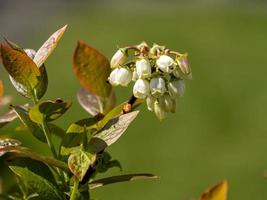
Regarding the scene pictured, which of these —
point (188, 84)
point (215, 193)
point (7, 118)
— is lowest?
point (215, 193)

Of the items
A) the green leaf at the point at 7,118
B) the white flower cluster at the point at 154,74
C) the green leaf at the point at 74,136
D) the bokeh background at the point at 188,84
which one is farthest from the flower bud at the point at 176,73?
the bokeh background at the point at 188,84

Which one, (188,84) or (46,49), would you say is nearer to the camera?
(46,49)

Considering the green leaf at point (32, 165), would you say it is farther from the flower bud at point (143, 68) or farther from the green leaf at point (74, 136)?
the flower bud at point (143, 68)

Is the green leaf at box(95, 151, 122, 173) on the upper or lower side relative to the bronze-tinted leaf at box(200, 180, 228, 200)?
upper

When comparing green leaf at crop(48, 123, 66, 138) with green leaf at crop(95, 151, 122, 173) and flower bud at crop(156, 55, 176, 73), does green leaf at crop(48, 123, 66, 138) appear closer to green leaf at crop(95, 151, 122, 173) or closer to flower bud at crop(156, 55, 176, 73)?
green leaf at crop(95, 151, 122, 173)

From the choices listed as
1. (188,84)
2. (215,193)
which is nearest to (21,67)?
(215,193)

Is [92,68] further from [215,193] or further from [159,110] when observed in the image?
[215,193]

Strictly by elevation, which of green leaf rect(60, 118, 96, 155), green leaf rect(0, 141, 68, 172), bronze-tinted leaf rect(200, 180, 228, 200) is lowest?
bronze-tinted leaf rect(200, 180, 228, 200)

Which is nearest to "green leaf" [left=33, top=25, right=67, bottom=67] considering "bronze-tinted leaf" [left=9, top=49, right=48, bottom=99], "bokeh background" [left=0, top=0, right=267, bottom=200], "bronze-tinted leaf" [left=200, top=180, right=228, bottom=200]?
"bronze-tinted leaf" [left=9, top=49, right=48, bottom=99]
